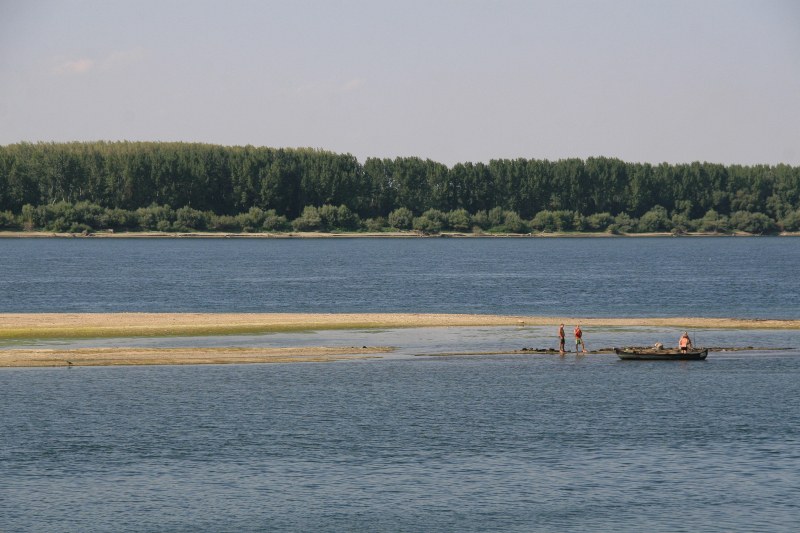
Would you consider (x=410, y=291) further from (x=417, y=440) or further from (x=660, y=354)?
(x=417, y=440)

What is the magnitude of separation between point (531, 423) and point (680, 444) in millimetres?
8010

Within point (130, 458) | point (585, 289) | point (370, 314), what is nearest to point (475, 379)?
point (130, 458)

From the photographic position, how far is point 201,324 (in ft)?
315

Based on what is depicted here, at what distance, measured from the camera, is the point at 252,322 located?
9869cm

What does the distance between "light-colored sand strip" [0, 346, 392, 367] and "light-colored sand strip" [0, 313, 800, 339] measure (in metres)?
9.39

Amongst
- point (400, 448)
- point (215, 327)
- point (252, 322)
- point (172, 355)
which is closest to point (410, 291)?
point (252, 322)

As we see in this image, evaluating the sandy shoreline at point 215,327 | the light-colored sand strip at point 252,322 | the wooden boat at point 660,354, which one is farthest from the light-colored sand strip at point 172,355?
the wooden boat at point 660,354

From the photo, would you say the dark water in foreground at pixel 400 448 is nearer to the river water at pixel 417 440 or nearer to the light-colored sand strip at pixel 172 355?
the river water at pixel 417 440

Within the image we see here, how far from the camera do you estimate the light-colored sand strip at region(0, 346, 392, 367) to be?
7550 cm

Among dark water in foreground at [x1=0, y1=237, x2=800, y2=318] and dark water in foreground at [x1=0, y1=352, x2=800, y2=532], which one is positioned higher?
dark water in foreground at [x1=0, y1=237, x2=800, y2=318]

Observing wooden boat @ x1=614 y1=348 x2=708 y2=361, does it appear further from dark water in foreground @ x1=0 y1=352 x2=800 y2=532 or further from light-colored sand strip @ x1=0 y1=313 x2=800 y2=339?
light-colored sand strip @ x1=0 y1=313 x2=800 y2=339

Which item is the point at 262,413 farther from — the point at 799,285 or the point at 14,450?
the point at 799,285

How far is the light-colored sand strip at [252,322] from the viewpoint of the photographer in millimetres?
90375

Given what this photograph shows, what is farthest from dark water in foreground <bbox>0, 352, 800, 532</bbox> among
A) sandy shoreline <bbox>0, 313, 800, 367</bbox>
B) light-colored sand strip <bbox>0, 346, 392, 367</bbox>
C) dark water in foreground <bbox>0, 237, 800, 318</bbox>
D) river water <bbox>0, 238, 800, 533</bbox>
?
dark water in foreground <bbox>0, 237, 800, 318</bbox>
